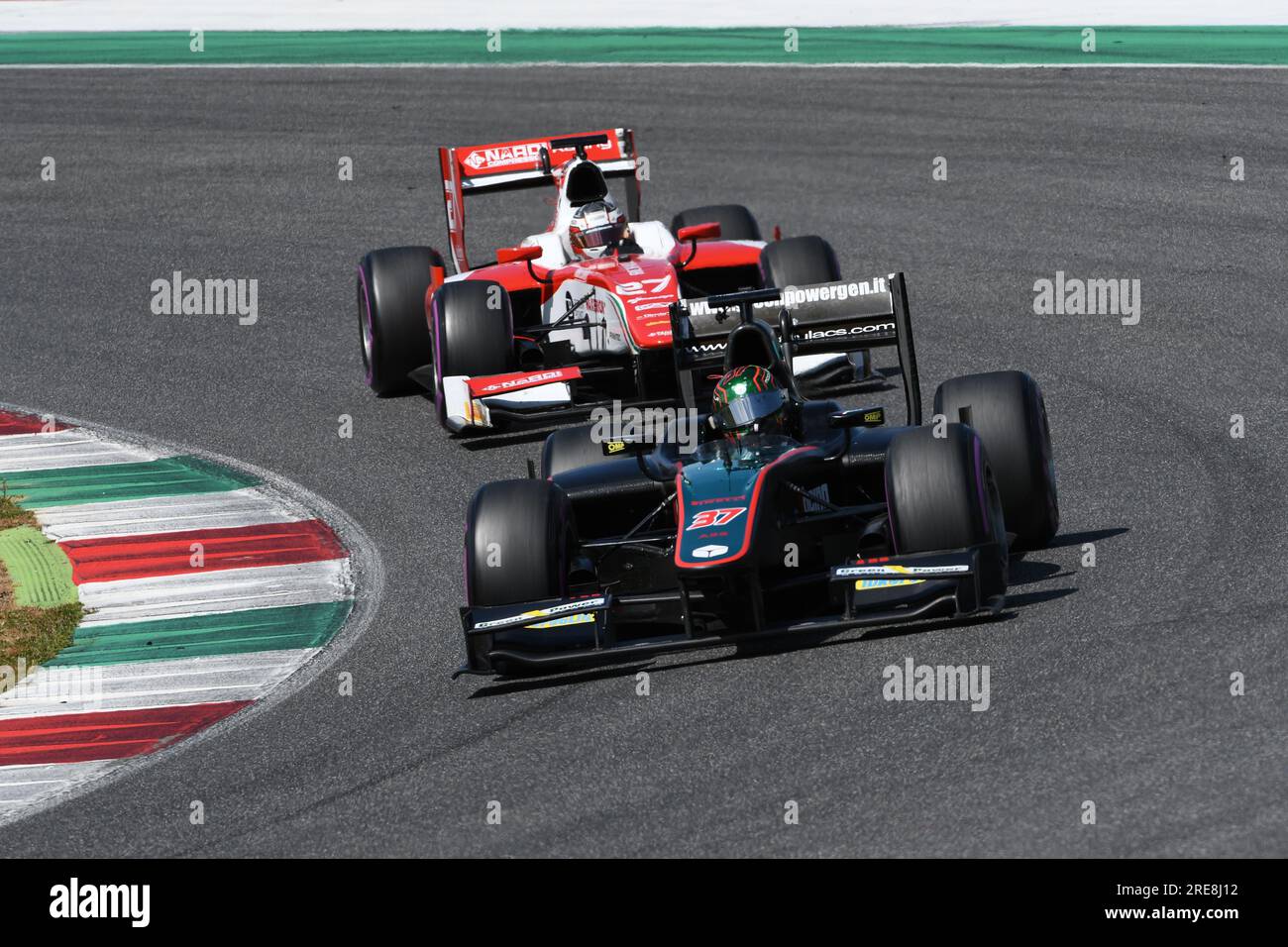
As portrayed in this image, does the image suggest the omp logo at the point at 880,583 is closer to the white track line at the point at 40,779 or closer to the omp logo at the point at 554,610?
the omp logo at the point at 554,610

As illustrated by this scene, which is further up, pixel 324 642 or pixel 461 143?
pixel 461 143

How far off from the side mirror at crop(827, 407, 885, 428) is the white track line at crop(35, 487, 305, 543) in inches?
158

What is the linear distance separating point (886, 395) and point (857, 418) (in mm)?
4213

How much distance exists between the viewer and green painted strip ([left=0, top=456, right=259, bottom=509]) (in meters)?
13.4

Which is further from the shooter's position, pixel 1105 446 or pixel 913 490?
pixel 1105 446

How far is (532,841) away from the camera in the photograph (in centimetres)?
716

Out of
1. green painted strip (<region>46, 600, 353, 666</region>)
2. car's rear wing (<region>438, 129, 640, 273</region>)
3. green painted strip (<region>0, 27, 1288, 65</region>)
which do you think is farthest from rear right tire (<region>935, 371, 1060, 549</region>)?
green painted strip (<region>0, 27, 1288, 65</region>)

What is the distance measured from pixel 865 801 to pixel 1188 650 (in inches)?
74.8

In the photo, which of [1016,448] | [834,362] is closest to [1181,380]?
[834,362]

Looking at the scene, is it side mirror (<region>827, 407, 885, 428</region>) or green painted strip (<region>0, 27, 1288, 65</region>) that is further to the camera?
green painted strip (<region>0, 27, 1288, 65</region>)

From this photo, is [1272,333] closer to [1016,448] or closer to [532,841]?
[1016,448]

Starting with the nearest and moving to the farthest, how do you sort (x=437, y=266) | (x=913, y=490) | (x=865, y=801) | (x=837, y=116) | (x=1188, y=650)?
1. (x=865, y=801)
2. (x=1188, y=650)
3. (x=913, y=490)
4. (x=437, y=266)
5. (x=837, y=116)
